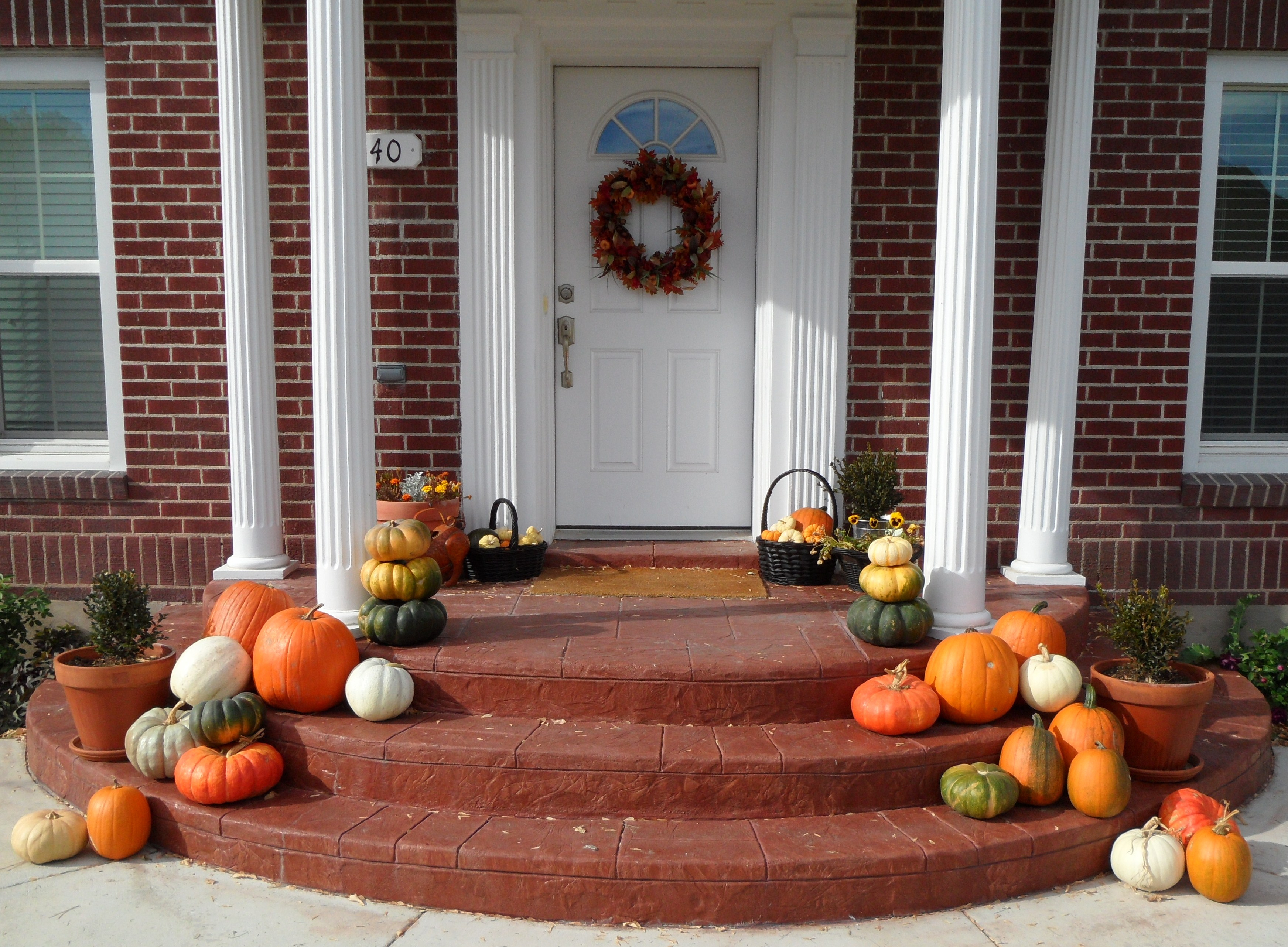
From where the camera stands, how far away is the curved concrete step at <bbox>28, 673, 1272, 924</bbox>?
10.1 ft

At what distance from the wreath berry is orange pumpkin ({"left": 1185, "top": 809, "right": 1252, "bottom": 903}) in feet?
11.0

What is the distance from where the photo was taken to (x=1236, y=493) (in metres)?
5.11

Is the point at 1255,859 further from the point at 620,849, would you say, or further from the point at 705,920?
the point at 620,849

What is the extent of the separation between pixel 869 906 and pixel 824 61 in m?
3.84

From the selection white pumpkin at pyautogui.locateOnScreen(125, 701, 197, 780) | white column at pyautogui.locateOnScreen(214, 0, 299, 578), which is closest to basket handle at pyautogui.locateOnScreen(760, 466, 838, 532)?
white column at pyautogui.locateOnScreen(214, 0, 299, 578)

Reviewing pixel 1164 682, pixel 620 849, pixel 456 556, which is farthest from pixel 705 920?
pixel 456 556

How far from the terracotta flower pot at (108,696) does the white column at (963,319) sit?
306 cm

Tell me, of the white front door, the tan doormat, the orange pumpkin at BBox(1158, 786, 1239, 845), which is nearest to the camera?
the orange pumpkin at BBox(1158, 786, 1239, 845)

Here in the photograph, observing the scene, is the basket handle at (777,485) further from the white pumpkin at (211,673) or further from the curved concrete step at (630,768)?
the white pumpkin at (211,673)

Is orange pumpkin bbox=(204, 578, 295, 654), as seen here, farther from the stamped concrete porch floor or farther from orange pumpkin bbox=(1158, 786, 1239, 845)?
orange pumpkin bbox=(1158, 786, 1239, 845)

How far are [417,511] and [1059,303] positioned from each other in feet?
10.5

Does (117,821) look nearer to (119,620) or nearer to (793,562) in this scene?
(119,620)

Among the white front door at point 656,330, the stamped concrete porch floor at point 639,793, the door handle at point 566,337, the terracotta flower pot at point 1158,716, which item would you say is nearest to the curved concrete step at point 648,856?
the stamped concrete porch floor at point 639,793

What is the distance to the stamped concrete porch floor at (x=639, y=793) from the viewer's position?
311 cm
